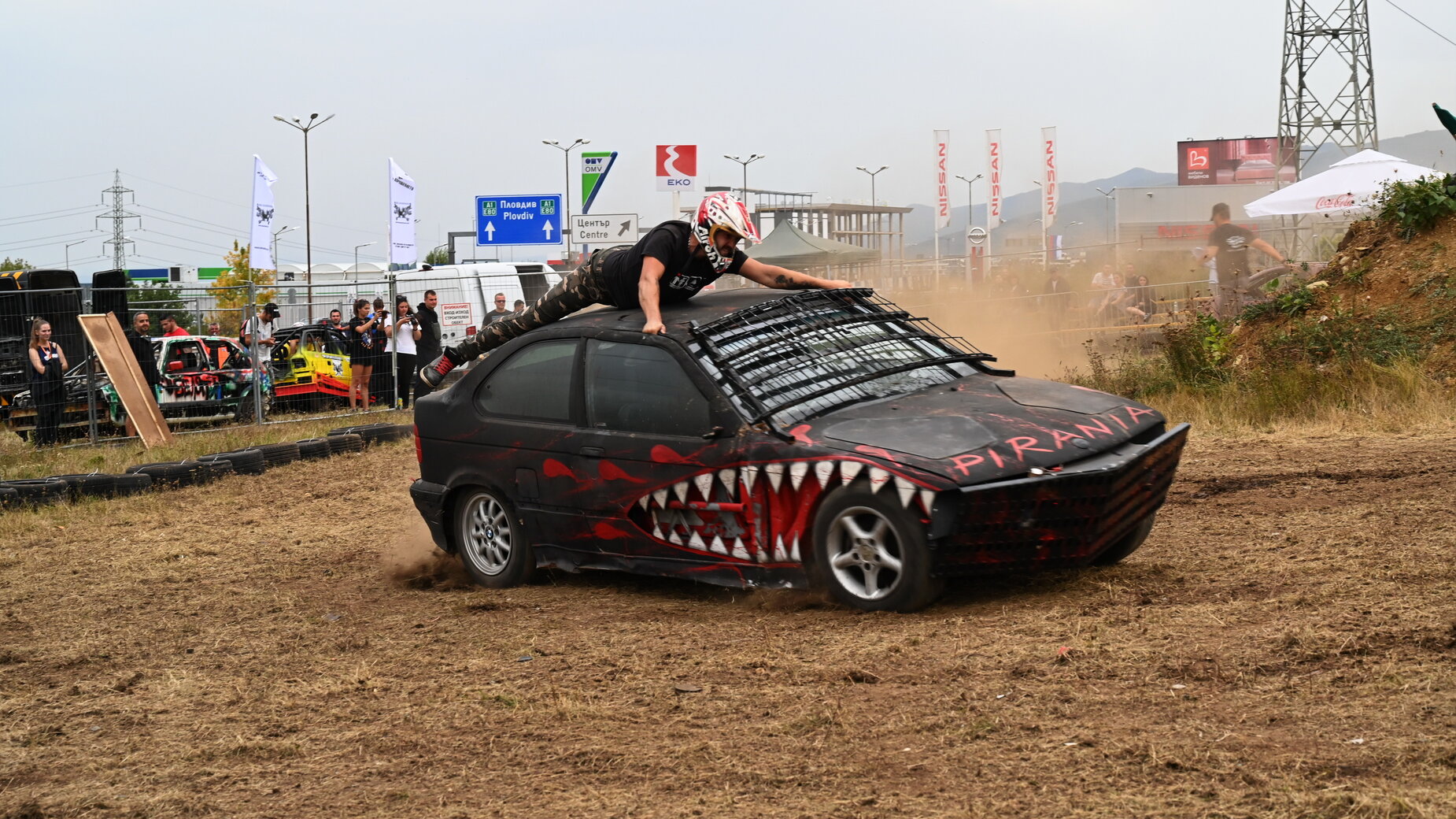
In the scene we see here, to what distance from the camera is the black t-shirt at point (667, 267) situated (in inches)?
276

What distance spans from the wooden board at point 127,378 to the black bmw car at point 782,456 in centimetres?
927

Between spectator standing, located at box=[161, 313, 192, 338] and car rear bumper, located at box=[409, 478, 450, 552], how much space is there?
12.6 metres

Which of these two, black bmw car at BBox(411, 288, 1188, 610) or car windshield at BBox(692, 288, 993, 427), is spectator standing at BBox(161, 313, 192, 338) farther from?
car windshield at BBox(692, 288, 993, 427)

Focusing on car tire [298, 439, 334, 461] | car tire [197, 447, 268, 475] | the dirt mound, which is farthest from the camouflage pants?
the dirt mound

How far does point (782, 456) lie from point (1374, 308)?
373 inches

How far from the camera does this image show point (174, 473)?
40.0 feet

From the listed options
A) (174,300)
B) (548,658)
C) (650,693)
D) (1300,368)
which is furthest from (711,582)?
(174,300)

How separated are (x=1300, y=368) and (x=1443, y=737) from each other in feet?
29.5

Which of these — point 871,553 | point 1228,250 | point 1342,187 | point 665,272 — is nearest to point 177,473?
point 665,272

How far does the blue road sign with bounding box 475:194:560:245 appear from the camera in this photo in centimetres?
4797

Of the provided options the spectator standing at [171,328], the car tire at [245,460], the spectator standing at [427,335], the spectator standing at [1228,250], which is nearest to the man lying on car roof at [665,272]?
the car tire at [245,460]

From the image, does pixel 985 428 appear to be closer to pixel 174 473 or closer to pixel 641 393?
pixel 641 393

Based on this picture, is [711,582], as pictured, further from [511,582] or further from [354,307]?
[354,307]

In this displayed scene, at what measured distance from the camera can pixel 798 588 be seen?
593 cm
